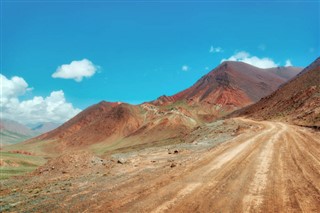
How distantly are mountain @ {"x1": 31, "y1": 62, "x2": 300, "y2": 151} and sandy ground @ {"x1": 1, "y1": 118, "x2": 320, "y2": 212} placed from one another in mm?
50530

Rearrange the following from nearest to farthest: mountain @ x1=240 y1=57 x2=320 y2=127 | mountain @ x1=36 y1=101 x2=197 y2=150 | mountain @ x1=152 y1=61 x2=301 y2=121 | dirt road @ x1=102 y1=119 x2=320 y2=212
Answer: dirt road @ x1=102 y1=119 x2=320 y2=212 < mountain @ x1=240 y1=57 x2=320 y2=127 < mountain @ x1=36 y1=101 x2=197 y2=150 < mountain @ x1=152 y1=61 x2=301 y2=121

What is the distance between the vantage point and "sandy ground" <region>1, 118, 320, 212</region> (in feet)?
32.0

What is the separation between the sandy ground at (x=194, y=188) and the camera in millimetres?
9750

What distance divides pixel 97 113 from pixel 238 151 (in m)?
136

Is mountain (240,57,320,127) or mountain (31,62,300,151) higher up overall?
mountain (31,62,300,151)

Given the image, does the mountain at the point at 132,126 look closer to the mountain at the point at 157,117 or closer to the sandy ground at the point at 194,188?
the mountain at the point at 157,117

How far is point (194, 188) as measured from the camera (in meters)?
11.8

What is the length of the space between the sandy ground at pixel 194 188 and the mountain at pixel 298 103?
99.1 feet

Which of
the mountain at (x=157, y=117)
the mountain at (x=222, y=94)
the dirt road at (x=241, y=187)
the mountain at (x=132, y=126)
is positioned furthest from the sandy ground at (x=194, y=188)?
the mountain at (x=222, y=94)

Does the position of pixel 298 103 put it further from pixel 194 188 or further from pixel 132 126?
pixel 132 126

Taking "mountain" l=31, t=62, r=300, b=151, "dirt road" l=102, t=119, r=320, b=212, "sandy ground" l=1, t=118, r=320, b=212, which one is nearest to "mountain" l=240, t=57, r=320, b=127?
"mountain" l=31, t=62, r=300, b=151

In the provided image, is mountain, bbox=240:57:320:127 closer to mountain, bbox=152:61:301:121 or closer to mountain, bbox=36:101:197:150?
mountain, bbox=36:101:197:150

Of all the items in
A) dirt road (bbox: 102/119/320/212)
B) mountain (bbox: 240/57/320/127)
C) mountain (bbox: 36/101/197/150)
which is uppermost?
mountain (bbox: 36/101/197/150)

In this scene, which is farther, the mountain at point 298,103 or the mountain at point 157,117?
the mountain at point 157,117
